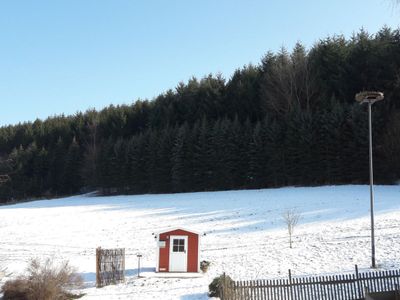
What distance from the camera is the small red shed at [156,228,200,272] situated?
1872cm

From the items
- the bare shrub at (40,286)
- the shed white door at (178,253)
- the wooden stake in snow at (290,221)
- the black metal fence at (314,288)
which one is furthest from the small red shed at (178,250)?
the black metal fence at (314,288)

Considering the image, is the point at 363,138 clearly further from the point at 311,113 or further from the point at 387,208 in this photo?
the point at 387,208

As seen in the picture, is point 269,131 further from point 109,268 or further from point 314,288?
point 314,288

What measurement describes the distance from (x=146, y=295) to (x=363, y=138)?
32517mm

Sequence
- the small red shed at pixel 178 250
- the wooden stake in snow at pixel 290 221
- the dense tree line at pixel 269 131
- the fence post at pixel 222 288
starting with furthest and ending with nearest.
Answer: the dense tree line at pixel 269 131
the wooden stake in snow at pixel 290 221
the small red shed at pixel 178 250
the fence post at pixel 222 288

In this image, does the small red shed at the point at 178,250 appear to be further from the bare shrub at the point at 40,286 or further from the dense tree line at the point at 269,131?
the dense tree line at the point at 269,131

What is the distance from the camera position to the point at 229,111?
5841 centimetres

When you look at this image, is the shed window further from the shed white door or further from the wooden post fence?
the wooden post fence

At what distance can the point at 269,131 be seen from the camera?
155 feet

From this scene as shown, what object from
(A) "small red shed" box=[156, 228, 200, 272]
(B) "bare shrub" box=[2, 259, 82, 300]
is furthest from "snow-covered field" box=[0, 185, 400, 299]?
(B) "bare shrub" box=[2, 259, 82, 300]

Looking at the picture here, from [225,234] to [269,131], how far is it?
80.0 feet

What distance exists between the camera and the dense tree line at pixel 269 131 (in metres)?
42.3

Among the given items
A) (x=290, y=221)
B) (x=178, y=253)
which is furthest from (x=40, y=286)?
(x=290, y=221)

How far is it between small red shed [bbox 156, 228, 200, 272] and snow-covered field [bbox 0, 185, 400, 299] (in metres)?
0.84
